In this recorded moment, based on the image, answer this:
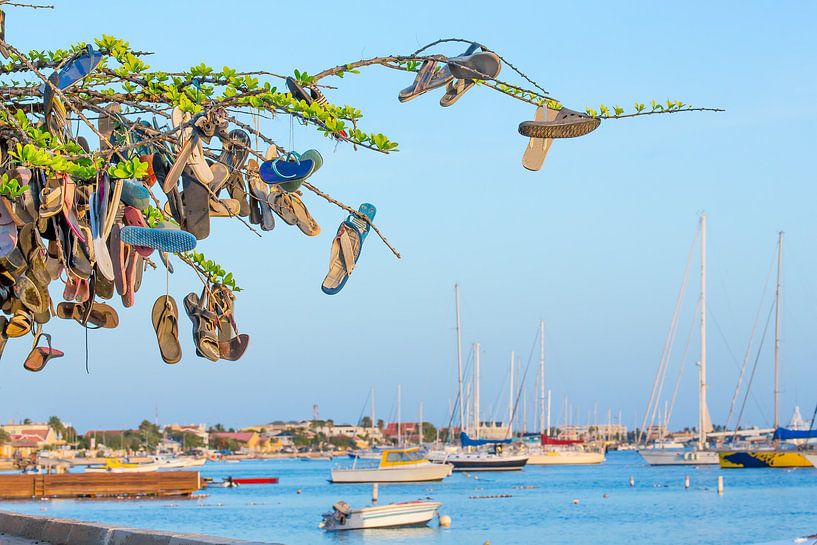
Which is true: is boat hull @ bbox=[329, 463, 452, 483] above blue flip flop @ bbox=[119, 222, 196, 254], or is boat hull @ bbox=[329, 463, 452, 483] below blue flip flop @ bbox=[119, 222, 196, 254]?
below

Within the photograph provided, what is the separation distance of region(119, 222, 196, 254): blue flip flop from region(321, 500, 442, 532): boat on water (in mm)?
39328

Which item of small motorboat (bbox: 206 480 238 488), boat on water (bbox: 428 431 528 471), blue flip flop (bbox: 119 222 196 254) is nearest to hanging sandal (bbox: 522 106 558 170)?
blue flip flop (bbox: 119 222 196 254)

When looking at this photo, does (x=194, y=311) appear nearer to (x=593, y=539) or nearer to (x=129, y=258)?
(x=129, y=258)

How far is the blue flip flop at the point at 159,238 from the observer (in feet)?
17.3

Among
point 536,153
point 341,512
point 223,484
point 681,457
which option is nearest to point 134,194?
point 536,153

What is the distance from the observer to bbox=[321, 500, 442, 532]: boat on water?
144ft

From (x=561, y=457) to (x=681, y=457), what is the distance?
19321mm

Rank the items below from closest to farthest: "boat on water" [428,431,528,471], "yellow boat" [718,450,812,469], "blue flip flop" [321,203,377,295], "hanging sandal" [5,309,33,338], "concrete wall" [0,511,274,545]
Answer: "blue flip flop" [321,203,377,295], "hanging sandal" [5,309,33,338], "concrete wall" [0,511,274,545], "boat on water" [428,431,528,471], "yellow boat" [718,450,812,469]

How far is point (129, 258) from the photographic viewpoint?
5.90 m

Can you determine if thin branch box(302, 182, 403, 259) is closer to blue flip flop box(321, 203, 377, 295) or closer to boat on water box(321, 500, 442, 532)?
blue flip flop box(321, 203, 377, 295)

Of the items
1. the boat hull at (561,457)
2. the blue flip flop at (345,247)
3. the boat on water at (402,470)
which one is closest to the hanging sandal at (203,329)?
the blue flip flop at (345,247)

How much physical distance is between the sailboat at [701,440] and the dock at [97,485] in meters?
38.3

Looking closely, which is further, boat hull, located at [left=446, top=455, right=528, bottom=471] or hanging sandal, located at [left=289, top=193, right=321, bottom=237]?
boat hull, located at [left=446, top=455, right=528, bottom=471]

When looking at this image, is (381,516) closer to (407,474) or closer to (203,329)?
(407,474)
